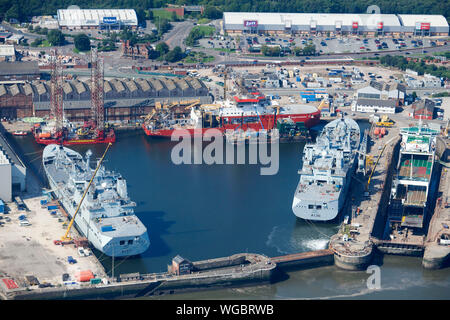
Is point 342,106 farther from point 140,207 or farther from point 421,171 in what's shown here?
point 140,207

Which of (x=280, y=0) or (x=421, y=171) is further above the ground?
(x=280, y=0)

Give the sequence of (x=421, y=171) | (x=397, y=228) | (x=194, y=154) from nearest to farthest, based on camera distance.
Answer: (x=397, y=228)
(x=421, y=171)
(x=194, y=154)

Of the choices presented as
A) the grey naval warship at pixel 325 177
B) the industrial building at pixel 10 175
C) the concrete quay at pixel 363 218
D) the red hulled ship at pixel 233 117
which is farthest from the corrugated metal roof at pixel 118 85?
the concrete quay at pixel 363 218

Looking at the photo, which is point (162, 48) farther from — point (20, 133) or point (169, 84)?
point (20, 133)

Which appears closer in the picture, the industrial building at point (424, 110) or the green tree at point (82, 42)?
the industrial building at point (424, 110)

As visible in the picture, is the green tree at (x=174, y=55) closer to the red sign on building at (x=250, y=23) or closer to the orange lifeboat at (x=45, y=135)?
the red sign on building at (x=250, y=23)

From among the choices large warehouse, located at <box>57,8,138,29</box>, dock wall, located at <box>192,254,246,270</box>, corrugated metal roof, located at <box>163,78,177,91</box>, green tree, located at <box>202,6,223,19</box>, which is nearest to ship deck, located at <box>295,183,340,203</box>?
dock wall, located at <box>192,254,246,270</box>

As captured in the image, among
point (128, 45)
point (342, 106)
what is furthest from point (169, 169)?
point (128, 45)
